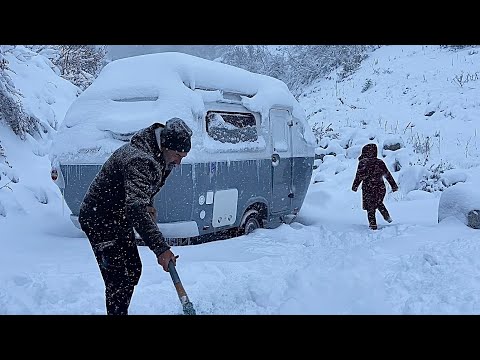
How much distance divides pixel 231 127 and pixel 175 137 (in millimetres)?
3243

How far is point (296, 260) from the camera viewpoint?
5898 mm

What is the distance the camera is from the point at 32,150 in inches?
407

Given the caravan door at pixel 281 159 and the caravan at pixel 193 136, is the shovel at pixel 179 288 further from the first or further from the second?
the caravan door at pixel 281 159

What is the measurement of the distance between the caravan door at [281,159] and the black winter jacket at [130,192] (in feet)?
12.9

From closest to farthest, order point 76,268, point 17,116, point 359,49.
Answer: point 76,268, point 17,116, point 359,49

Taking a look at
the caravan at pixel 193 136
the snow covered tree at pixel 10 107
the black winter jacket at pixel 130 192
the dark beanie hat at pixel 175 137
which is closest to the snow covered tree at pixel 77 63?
the snow covered tree at pixel 10 107

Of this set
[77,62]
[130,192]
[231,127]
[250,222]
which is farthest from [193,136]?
[77,62]

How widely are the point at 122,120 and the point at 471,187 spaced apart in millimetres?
5525

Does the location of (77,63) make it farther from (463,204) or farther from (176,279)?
(176,279)

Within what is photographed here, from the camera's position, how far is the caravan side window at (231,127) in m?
6.18

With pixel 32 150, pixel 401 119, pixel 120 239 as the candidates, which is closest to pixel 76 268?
pixel 120 239

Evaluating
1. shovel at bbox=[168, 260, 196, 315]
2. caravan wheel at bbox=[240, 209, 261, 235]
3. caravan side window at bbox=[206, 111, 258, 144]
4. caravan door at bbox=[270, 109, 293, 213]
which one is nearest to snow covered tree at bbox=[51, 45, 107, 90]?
caravan door at bbox=[270, 109, 293, 213]

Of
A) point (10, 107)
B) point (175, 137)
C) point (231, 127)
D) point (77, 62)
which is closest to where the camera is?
point (175, 137)

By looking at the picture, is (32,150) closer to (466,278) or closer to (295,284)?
(295,284)
